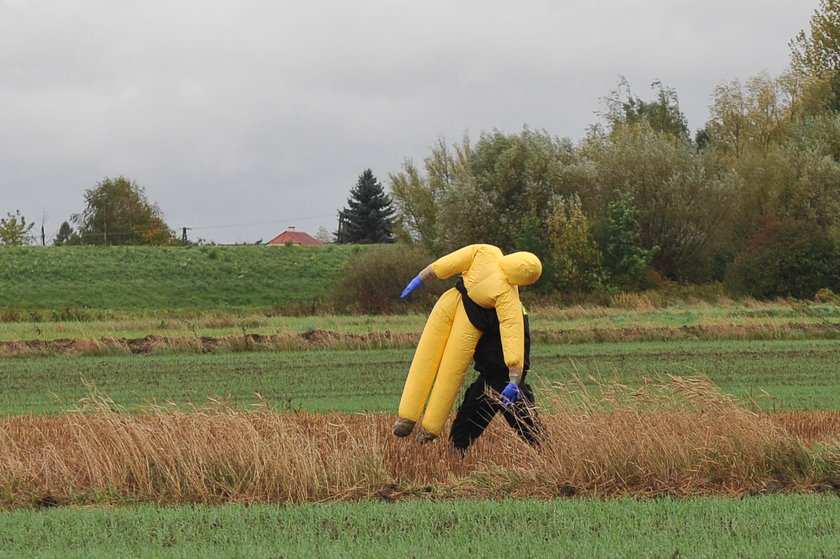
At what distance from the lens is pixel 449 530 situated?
28.1ft

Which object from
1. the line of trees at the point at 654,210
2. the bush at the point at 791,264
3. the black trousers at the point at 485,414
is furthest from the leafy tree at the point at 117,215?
the black trousers at the point at 485,414

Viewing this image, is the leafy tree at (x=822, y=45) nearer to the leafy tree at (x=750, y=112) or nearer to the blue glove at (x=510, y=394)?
the leafy tree at (x=750, y=112)

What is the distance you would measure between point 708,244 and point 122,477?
49080 mm

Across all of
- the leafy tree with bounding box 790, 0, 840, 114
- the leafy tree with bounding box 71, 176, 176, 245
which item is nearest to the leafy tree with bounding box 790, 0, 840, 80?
the leafy tree with bounding box 790, 0, 840, 114

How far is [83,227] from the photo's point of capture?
8231cm

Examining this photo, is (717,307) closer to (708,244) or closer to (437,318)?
(708,244)

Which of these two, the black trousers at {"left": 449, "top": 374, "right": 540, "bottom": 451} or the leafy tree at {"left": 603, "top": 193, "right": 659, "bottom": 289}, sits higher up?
the leafy tree at {"left": 603, "top": 193, "right": 659, "bottom": 289}

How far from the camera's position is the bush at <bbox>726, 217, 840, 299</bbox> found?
50719 millimetres

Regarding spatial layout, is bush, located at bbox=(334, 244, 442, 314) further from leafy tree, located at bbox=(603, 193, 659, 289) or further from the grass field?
the grass field

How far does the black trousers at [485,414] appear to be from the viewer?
11.3m

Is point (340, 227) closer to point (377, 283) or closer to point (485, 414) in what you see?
point (377, 283)

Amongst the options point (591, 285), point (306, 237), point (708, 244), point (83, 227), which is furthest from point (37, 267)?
point (306, 237)

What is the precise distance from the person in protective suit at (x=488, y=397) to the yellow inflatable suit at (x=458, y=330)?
12 centimetres

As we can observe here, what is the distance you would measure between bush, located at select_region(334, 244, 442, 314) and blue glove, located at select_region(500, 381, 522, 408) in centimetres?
3926
